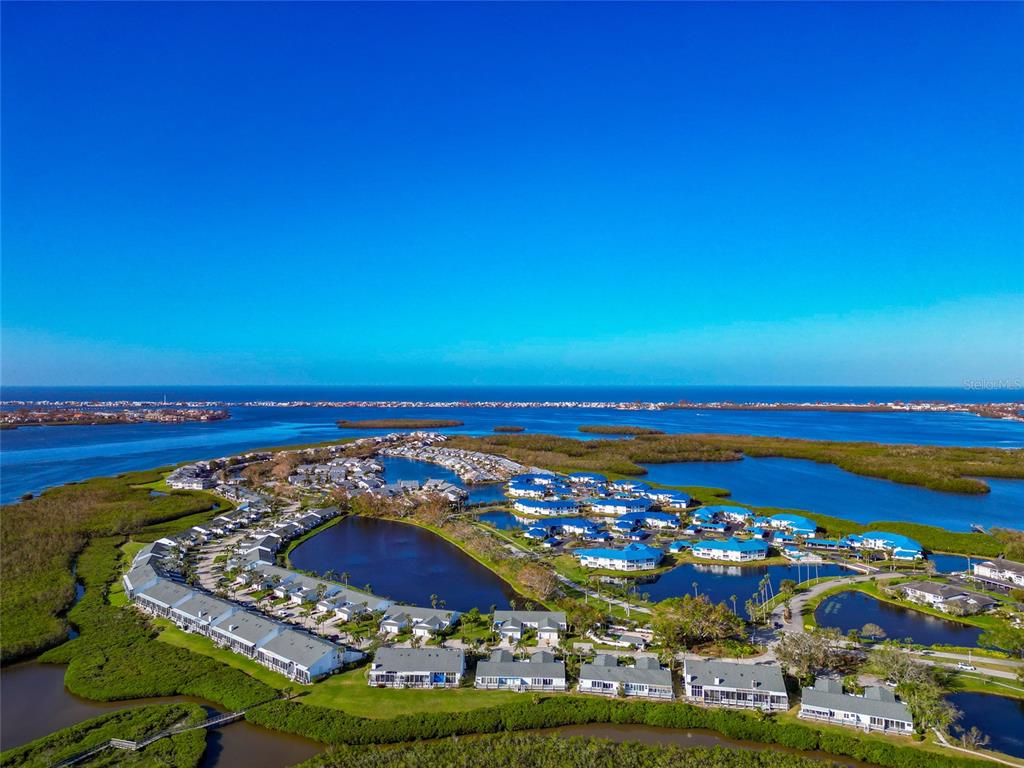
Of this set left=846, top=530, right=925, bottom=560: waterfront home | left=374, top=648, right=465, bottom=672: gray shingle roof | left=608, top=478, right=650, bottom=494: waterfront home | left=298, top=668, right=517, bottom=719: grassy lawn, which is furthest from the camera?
left=608, top=478, right=650, bottom=494: waterfront home

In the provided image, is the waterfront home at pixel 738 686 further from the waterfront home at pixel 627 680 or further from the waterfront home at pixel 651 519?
the waterfront home at pixel 651 519

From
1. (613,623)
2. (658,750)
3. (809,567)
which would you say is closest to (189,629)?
(613,623)

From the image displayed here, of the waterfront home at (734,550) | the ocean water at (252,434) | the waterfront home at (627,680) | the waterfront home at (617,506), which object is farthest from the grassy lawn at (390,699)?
the ocean water at (252,434)

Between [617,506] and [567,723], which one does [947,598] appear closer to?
[567,723]

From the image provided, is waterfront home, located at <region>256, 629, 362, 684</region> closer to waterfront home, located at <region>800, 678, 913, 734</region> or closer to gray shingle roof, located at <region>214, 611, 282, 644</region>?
gray shingle roof, located at <region>214, 611, 282, 644</region>

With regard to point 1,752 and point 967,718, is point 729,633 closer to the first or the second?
point 967,718

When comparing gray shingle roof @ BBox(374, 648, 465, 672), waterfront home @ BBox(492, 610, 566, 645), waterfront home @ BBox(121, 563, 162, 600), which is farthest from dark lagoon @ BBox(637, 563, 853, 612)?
waterfront home @ BBox(121, 563, 162, 600)
